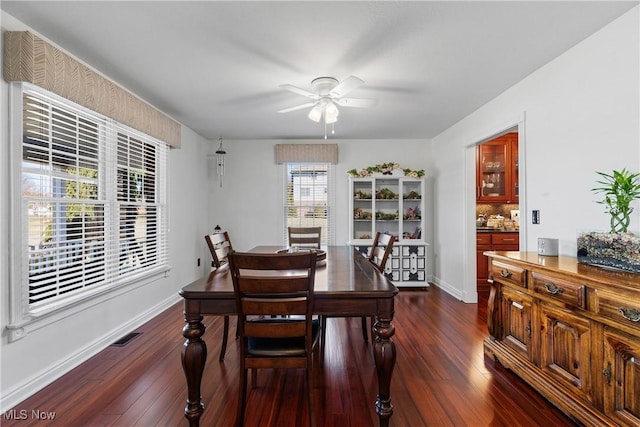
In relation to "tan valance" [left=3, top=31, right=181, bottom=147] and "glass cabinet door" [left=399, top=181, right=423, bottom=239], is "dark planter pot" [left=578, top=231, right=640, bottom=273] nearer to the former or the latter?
"glass cabinet door" [left=399, top=181, right=423, bottom=239]

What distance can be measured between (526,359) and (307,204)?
12.4 ft

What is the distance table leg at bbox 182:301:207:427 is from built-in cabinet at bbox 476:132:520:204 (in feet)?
14.1

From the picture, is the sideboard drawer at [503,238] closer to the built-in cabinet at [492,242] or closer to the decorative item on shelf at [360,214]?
the built-in cabinet at [492,242]

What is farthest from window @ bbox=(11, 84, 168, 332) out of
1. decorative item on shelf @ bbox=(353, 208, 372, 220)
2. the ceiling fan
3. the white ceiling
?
decorative item on shelf @ bbox=(353, 208, 372, 220)

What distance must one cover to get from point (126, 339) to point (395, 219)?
3.99 meters

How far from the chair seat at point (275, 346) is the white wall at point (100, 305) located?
62.8 inches

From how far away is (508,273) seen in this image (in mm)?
2285

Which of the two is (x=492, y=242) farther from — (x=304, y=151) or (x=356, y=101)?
(x=304, y=151)

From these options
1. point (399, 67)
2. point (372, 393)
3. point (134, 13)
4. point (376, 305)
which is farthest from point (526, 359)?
point (134, 13)

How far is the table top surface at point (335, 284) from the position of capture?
1658 millimetres

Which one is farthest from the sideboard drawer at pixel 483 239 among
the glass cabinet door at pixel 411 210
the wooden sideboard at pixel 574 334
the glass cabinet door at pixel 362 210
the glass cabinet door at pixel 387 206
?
the wooden sideboard at pixel 574 334

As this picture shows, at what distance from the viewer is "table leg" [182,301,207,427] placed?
1.65m

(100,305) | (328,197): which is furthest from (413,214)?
(100,305)

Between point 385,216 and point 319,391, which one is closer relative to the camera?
point 319,391
